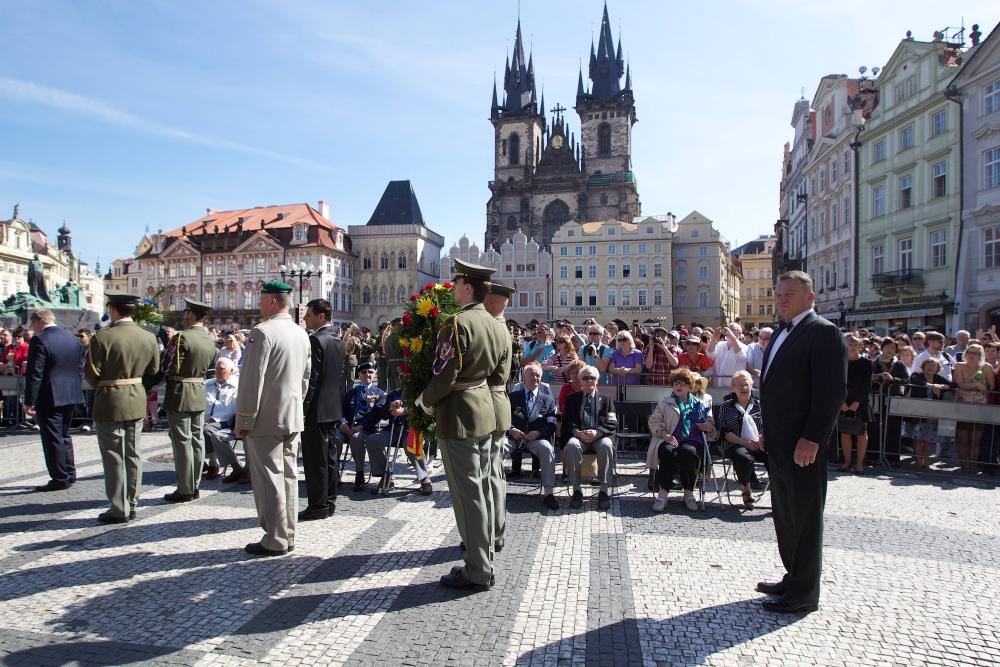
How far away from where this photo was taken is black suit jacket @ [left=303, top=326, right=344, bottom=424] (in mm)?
6152

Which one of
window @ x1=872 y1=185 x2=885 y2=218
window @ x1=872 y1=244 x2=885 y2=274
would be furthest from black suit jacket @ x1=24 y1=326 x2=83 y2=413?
window @ x1=872 y1=185 x2=885 y2=218

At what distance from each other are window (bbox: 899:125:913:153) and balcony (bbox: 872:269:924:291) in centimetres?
523

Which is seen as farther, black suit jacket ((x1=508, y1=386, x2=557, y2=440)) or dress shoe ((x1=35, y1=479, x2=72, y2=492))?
black suit jacket ((x1=508, y1=386, x2=557, y2=440))

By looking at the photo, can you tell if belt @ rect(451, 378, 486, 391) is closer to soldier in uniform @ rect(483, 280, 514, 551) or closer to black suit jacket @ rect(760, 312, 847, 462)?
soldier in uniform @ rect(483, 280, 514, 551)

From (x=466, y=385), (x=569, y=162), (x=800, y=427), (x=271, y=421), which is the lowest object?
(x=271, y=421)

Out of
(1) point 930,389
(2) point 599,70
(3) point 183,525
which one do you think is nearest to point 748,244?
(2) point 599,70

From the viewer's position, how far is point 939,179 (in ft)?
82.6

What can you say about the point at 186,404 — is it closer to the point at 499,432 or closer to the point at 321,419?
the point at 321,419

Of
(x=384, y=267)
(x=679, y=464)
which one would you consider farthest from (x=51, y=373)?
(x=384, y=267)

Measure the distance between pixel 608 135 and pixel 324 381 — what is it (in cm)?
7997

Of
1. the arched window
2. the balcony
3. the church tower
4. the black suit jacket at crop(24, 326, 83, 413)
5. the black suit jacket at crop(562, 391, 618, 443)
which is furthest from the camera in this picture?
the arched window

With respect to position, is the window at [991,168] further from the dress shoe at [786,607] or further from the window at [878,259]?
the dress shoe at [786,607]

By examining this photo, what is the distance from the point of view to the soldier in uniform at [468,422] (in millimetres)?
4414

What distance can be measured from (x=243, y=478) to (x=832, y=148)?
113ft
